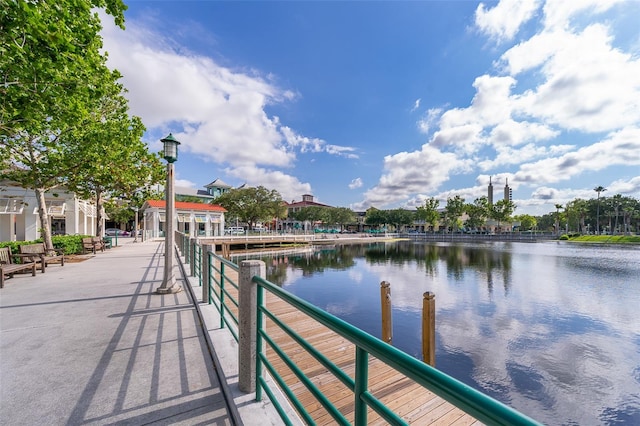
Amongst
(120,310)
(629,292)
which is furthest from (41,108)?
(629,292)

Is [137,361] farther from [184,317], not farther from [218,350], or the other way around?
[184,317]

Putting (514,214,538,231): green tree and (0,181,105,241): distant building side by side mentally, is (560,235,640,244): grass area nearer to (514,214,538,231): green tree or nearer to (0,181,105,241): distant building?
(514,214,538,231): green tree

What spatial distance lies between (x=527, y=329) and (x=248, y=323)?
10386 mm

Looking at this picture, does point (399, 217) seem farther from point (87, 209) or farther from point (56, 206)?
point (56, 206)

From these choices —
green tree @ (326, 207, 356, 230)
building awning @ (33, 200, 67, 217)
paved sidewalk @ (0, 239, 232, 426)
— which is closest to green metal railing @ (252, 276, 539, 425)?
paved sidewalk @ (0, 239, 232, 426)

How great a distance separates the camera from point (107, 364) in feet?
11.1

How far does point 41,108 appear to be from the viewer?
6711 millimetres

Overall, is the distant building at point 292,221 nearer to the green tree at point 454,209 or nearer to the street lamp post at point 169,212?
the green tree at point 454,209

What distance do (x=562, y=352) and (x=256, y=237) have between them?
31162mm

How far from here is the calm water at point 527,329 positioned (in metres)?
5.93

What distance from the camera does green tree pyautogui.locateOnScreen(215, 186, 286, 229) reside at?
45.9m

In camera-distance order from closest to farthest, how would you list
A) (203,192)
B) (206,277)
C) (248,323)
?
(248,323), (206,277), (203,192)

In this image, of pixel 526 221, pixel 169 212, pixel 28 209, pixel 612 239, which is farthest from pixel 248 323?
pixel 526 221

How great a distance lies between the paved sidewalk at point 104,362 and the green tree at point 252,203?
39.9m
